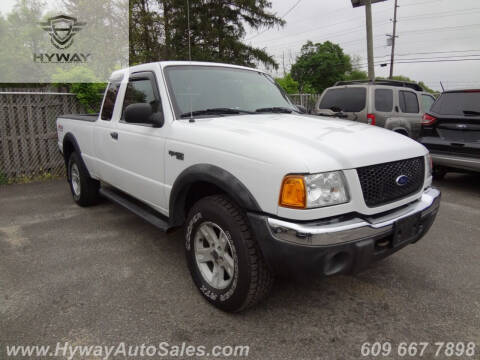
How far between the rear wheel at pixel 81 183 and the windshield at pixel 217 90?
238 centimetres

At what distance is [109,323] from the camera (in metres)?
2.50

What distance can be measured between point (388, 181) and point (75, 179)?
4635 millimetres

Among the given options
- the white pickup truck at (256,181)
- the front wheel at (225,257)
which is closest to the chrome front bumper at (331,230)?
the white pickup truck at (256,181)

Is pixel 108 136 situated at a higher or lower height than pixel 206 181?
higher

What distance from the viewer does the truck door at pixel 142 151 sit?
3.15 meters

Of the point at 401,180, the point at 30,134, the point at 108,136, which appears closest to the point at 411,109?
the point at 401,180

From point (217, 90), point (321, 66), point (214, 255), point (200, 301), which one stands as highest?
point (321, 66)

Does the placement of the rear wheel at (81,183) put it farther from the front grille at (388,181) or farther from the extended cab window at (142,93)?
the front grille at (388,181)

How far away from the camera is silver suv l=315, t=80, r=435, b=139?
7.35 m

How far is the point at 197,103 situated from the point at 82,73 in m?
6.34

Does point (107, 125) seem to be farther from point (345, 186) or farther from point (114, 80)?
point (345, 186)

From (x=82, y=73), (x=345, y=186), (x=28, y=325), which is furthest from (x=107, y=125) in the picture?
(x=82, y=73)

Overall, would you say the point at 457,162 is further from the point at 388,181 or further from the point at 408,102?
the point at 388,181

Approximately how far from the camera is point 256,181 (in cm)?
224
